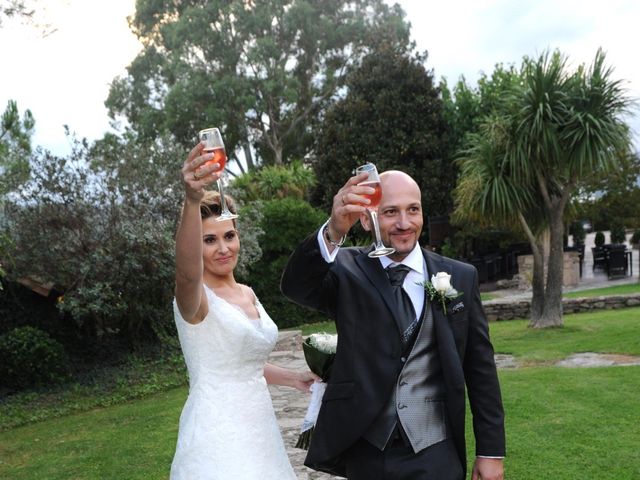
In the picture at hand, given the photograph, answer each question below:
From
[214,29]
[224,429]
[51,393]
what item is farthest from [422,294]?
[214,29]

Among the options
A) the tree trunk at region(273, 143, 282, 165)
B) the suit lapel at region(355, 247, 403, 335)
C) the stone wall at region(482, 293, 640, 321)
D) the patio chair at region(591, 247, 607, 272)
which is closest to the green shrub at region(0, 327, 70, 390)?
the stone wall at region(482, 293, 640, 321)

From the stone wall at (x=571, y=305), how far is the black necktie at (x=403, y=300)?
15.9 m

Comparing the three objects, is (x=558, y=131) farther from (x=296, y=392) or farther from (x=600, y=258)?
Answer: (x=600, y=258)

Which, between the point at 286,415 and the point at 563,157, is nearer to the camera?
the point at 286,415

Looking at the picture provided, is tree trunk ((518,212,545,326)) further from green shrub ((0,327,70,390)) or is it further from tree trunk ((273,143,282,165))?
tree trunk ((273,143,282,165))

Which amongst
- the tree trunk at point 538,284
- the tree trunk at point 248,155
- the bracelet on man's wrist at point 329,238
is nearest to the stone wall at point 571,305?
the tree trunk at point 538,284

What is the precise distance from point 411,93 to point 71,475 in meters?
23.0

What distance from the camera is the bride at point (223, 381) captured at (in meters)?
3.25

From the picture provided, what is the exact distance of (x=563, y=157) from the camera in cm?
1411

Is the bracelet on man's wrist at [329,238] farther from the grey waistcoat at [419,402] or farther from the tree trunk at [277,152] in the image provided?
the tree trunk at [277,152]

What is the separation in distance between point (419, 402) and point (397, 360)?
190mm

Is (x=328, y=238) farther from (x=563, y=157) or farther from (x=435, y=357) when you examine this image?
(x=563, y=157)

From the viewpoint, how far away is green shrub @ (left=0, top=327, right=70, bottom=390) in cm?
1234

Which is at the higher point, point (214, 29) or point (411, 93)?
point (214, 29)
